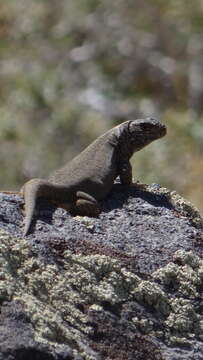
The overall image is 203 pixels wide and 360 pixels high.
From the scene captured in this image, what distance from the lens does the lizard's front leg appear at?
236 inches

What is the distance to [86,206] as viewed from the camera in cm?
603

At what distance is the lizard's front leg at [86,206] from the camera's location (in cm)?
598

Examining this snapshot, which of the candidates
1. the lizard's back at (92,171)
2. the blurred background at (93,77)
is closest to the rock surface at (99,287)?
the lizard's back at (92,171)

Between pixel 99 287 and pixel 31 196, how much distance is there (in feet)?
2.71

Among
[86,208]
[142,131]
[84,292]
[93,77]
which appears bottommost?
[84,292]

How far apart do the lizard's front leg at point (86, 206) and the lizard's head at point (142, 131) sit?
1436 millimetres

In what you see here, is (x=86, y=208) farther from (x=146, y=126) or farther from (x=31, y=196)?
(x=146, y=126)

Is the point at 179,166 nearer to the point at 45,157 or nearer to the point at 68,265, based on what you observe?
the point at 45,157

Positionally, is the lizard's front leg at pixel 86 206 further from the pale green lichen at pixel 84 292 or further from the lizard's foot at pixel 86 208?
the pale green lichen at pixel 84 292

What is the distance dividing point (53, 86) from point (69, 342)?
16.1 meters

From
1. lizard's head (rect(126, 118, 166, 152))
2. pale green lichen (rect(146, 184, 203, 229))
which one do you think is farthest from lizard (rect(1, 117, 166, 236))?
pale green lichen (rect(146, 184, 203, 229))

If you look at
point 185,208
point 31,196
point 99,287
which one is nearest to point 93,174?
point 185,208

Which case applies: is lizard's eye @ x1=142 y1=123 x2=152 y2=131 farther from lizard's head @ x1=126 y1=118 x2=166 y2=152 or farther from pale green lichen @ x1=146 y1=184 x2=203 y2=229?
pale green lichen @ x1=146 y1=184 x2=203 y2=229

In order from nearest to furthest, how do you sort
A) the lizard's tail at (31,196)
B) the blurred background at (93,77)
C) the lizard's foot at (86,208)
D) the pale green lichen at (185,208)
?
the lizard's tail at (31,196), the lizard's foot at (86,208), the pale green lichen at (185,208), the blurred background at (93,77)
